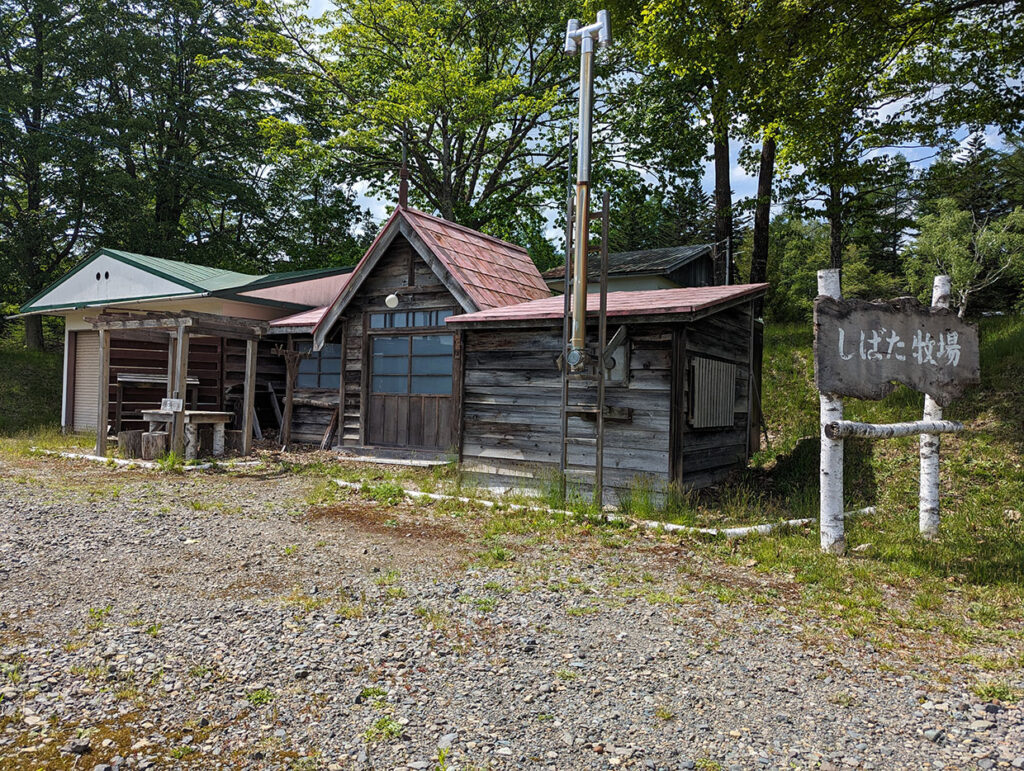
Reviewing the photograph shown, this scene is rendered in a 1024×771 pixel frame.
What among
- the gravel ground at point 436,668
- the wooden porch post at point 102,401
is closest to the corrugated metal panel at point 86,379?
the wooden porch post at point 102,401

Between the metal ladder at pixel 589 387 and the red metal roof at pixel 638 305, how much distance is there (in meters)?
0.39

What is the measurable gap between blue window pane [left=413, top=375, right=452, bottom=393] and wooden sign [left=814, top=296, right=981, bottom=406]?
7.52 m

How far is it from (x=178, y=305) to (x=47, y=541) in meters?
11.5

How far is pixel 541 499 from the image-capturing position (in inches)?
356

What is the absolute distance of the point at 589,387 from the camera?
9727mm

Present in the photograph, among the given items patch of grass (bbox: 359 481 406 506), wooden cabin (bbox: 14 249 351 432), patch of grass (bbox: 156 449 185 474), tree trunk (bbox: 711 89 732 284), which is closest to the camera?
patch of grass (bbox: 359 481 406 506)

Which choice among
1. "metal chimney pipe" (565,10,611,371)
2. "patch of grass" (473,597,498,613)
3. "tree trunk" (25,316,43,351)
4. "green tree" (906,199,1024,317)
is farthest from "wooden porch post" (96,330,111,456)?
"green tree" (906,199,1024,317)

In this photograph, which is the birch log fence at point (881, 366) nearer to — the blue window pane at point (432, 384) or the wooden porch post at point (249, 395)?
the blue window pane at point (432, 384)

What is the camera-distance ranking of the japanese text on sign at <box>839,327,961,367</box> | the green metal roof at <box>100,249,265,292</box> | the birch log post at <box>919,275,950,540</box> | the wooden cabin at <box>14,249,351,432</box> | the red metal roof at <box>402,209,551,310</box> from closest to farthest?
the japanese text on sign at <box>839,327,961,367</box>, the birch log post at <box>919,275,950,540</box>, the red metal roof at <box>402,209,551,310</box>, the green metal roof at <box>100,249,265,292</box>, the wooden cabin at <box>14,249,351,432</box>

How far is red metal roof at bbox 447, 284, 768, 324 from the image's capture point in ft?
28.6

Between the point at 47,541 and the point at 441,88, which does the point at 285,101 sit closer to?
the point at 441,88

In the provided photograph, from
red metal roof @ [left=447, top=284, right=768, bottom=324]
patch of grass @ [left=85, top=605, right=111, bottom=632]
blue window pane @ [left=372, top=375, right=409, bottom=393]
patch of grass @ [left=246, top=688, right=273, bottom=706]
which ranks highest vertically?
red metal roof @ [left=447, top=284, right=768, bottom=324]

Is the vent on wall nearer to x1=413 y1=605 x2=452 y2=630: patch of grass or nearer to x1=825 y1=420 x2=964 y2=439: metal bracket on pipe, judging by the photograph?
x1=825 y1=420 x2=964 y2=439: metal bracket on pipe

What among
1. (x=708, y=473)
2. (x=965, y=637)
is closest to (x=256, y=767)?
(x=965, y=637)
